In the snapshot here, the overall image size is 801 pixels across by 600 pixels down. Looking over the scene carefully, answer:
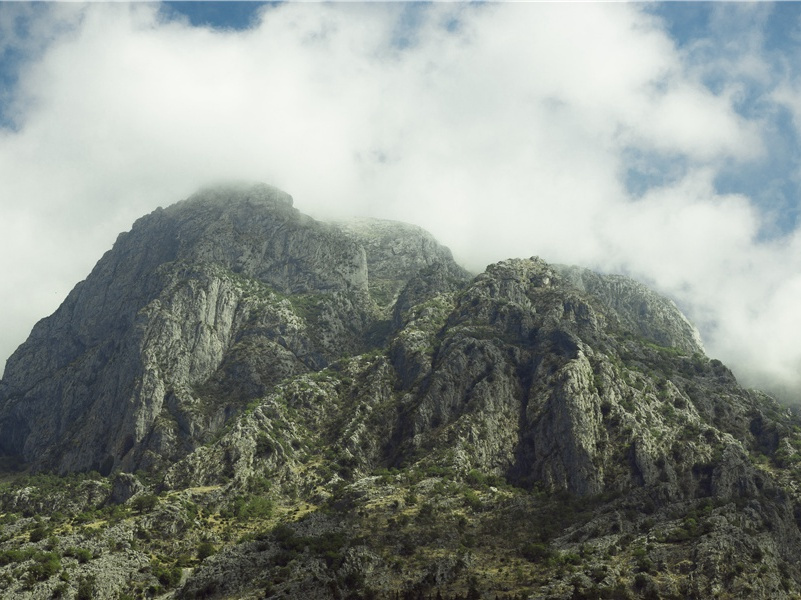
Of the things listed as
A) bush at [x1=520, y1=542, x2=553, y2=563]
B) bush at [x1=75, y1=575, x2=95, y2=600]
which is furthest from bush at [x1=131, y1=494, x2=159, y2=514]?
bush at [x1=520, y1=542, x2=553, y2=563]

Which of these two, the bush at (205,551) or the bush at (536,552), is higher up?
the bush at (536,552)

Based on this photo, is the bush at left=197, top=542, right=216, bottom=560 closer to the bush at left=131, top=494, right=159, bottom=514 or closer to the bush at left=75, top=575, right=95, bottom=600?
the bush at left=131, top=494, right=159, bottom=514

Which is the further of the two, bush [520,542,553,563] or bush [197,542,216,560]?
bush [197,542,216,560]

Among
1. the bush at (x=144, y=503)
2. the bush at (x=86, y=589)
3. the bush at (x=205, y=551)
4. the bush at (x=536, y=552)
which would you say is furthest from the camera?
the bush at (x=144, y=503)

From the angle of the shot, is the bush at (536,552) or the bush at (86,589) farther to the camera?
the bush at (536,552)

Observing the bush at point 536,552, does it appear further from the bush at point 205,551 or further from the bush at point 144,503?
the bush at point 144,503

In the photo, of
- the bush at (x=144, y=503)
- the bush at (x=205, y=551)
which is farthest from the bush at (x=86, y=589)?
the bush at (x=144, y=503)

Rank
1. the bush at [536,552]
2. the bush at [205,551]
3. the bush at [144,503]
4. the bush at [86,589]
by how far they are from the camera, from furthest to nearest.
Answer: the bush at [144,503] < the bush at [205,551] < the bush at [536,552] < the bush at [86,589]

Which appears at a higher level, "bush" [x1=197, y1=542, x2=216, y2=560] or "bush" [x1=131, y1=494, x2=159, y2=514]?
"bush" [x1=131, y1=494, x2=159, y2=514]

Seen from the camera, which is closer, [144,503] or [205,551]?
[205,551]

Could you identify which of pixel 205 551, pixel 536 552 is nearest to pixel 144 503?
pixel 205 551

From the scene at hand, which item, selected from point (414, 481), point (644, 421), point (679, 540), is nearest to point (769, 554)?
point (679, 540)

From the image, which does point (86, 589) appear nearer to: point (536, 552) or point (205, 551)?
point (205, 551)

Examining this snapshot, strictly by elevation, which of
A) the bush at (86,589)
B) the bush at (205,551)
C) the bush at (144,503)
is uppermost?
the bush at (144,503)
